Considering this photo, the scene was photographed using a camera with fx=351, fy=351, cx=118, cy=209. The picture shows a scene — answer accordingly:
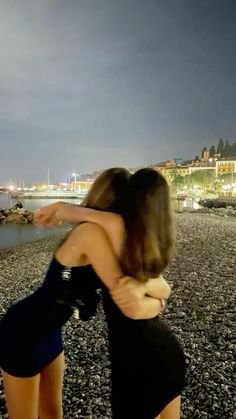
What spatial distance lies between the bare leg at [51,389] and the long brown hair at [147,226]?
0.95 metres

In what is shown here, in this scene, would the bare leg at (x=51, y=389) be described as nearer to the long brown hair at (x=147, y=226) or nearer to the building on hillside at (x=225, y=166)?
the long brown hair at (x=147, y=226)

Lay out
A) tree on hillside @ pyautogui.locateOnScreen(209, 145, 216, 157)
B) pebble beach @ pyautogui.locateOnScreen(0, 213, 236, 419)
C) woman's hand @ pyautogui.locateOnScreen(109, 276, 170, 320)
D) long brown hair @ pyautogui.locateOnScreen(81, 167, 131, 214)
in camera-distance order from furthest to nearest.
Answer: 1. tree on hillside @ pyautogui.locateOnScreen(209, 145, 216, 157)
2. pebble beach @ pyautogui.locateOnScreen(0, 213, 236, 419)
3. long brown hair @ pyautogui.locateOnScreen(81, 167, 131, 214)
4. woman's hand @ pyautogui.locateOnScreen(109, 276, 170, 320)

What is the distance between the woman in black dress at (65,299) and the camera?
1728 millimetres

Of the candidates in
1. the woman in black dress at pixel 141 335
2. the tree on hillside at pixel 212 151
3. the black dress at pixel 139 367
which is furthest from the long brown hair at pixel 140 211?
the tree on hillside at pixel 212 151

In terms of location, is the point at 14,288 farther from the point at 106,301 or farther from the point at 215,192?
the point at 215,192

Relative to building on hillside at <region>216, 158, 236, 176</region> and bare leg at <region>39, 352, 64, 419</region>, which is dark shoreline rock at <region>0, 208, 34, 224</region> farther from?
building on hillside at <region>216, 158, 236, 176</region>

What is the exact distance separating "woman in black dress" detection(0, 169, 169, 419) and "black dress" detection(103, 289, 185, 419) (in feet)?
0.30

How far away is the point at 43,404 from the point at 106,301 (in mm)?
1118

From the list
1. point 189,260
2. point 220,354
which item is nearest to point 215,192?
point 189,260

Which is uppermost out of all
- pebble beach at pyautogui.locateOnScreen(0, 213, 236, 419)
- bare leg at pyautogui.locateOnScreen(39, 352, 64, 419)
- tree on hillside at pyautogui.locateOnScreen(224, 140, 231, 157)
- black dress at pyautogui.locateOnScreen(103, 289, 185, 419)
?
tree on hillside at pyautogui.locateOnScreen(224, 140, 231, 157)

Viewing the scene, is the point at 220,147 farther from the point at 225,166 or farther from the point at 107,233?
the point at 107,233

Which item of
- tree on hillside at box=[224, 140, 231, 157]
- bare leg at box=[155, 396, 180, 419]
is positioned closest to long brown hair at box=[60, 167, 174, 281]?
bare leg at box=[155, 396, 180, 419]

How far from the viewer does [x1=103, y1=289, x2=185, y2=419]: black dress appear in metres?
1.77

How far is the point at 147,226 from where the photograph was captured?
5.88 ft
